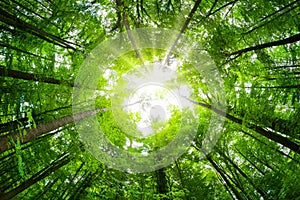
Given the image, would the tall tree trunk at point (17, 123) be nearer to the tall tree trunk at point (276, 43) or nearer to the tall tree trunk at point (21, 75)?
the tall tree trunk at point (21, 75)

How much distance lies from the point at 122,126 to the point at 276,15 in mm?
5282

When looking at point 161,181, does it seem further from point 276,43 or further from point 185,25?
point 276,43

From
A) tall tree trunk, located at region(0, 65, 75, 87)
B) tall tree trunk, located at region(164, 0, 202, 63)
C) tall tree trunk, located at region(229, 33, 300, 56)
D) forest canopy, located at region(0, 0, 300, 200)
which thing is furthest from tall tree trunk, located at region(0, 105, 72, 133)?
tall tree trunk, located at region(229, 33, 300, 56)

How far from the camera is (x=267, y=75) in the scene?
3.32 m

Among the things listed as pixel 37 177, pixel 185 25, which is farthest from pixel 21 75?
pixel 185 25

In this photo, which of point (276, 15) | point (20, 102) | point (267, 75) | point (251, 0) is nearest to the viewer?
point (276, 15)

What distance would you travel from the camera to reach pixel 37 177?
151 inches

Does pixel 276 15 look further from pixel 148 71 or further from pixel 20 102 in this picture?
pixel 148 71

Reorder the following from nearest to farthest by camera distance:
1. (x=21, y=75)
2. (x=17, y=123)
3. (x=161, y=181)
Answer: (x=17, y=123)
(x=21, y=75)
(x=161, y=181)

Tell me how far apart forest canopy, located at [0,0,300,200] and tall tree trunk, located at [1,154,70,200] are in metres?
0.03

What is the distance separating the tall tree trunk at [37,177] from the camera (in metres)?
3.17

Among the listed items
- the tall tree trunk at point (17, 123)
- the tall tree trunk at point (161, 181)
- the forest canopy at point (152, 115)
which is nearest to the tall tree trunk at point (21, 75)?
the forest canopy at point (152, 115)

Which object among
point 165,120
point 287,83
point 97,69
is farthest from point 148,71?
point 287,83

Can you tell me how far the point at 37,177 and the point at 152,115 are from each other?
14.5ft
